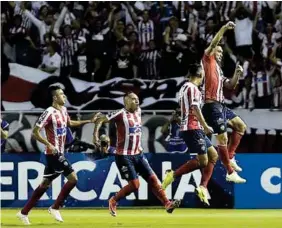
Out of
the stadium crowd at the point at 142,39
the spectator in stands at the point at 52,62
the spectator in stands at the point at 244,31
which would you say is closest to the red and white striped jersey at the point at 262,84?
the stadium crowd at the point at 142,39

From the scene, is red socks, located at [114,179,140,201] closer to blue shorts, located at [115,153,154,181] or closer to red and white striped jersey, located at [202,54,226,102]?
blue shorts, located at [115,153,154,181]

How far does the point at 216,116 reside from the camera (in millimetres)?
16000

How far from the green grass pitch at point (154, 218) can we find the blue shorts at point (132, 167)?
0.82 meters

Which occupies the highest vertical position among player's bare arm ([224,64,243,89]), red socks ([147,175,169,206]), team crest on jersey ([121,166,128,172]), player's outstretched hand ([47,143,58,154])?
player's bare arm ([224,64,243,89])

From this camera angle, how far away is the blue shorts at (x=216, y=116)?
15992mm

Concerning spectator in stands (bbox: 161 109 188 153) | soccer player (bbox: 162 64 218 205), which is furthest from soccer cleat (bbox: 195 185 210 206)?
spectator in stands (bbox: 161 109 188 153)

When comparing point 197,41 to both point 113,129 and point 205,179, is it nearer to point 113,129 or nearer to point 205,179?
point 113,129

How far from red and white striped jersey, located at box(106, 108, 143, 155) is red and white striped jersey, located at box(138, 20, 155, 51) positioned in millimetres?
6969

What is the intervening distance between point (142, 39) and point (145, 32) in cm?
21

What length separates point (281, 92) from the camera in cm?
2264

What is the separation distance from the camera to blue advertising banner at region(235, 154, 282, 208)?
20812mm

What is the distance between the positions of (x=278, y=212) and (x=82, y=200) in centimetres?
447

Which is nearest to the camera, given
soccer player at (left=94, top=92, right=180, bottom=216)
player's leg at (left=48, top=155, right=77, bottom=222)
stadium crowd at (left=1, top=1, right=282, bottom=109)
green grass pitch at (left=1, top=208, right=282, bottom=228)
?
green grass pitch at (left=1, top=208, right=282, bottom=228)

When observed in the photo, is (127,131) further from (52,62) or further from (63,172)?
(52,62)
